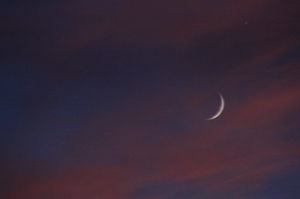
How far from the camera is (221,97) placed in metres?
16.1

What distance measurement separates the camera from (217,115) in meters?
17.1

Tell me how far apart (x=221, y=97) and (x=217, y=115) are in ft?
6.36
